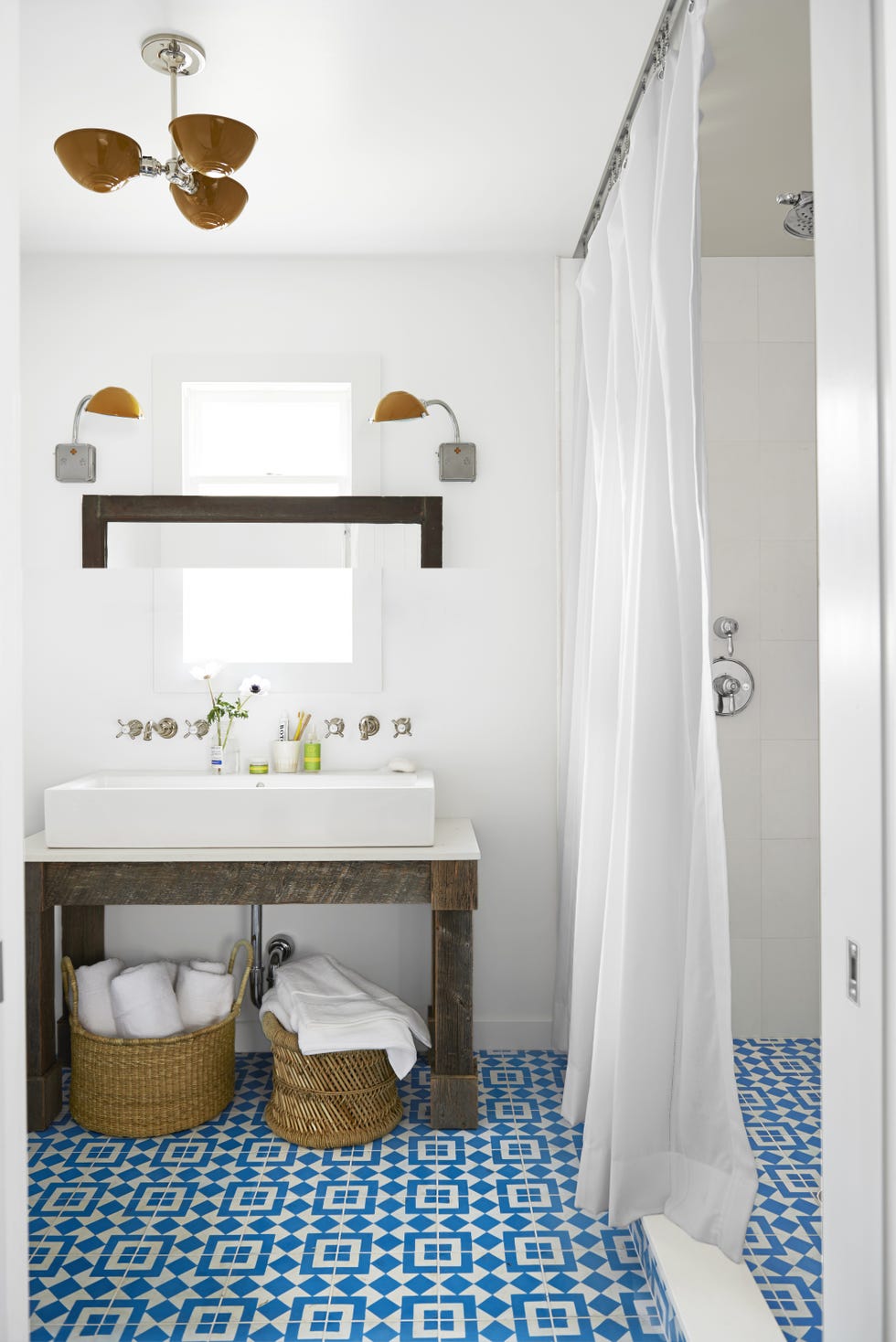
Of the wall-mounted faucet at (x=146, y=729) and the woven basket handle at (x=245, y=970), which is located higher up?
the wall-mounted faucet at (x=146, y=729)

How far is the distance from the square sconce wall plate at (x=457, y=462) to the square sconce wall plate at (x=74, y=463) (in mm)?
1126

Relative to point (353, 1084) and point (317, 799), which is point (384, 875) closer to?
point (317, 799)

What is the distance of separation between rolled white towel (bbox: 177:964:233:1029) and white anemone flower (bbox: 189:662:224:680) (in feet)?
2.94

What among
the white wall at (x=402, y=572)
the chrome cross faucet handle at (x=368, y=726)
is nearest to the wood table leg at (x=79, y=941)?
the white wall at (x=402, y=572)

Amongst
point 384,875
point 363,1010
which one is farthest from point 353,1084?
point 384,875

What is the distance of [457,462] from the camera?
309cm

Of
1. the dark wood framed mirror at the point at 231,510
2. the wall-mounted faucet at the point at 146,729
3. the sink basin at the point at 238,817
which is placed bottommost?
the sink basin at the point at 238,817

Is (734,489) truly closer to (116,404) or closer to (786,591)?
(786,591)

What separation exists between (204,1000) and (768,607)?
2157 millimetres

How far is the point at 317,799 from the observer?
264 cm

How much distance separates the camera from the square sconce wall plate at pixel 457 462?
121 inches

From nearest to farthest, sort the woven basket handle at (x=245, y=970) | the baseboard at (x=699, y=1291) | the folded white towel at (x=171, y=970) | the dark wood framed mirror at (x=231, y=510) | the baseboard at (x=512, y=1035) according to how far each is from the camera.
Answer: the baseboard at (x=699, y=1291)
the woven basket handle at (x=245, y=970)
the folded white towel at (x=171, y=970)
the dark wood framed mirror at (x=231, y=510)
the baseboard at (x=512, y=1035)

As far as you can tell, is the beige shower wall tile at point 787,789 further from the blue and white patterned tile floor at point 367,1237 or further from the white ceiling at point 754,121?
the white ceiling at point 754,121

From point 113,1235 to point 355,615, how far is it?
5.92ft
